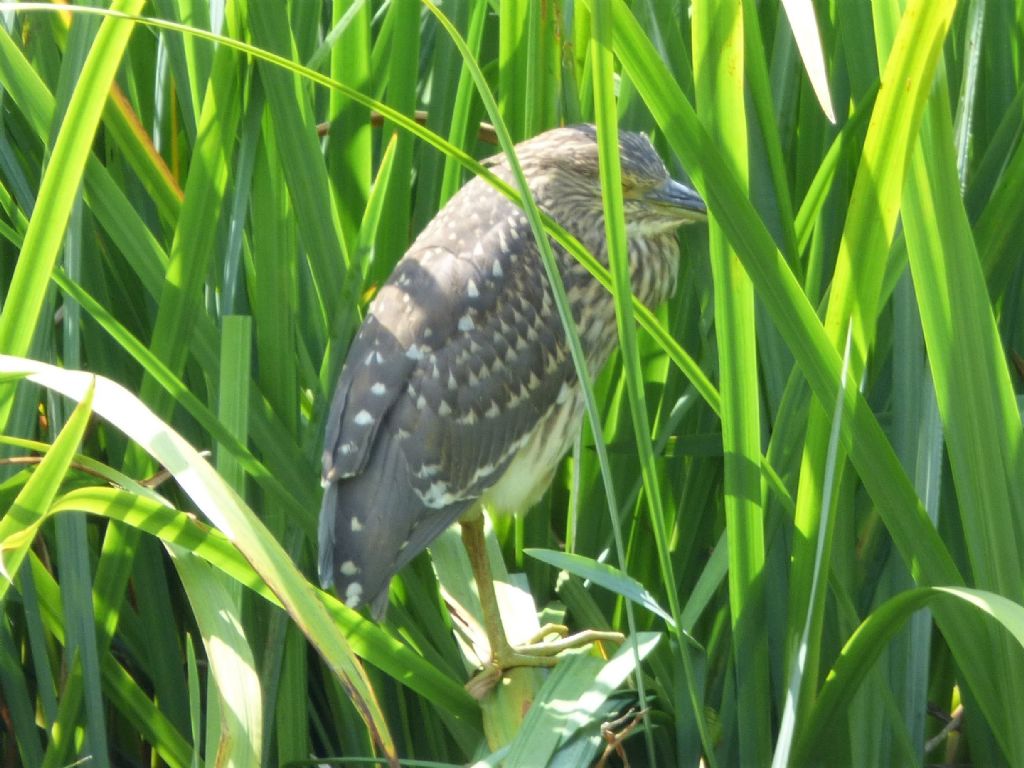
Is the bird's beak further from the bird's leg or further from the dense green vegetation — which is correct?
the bird's leg

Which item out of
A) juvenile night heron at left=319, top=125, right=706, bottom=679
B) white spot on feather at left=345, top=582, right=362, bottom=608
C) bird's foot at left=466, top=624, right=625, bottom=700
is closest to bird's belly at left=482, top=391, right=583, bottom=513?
juvenile night heron at left=319, top=125, right=706, bottom=679

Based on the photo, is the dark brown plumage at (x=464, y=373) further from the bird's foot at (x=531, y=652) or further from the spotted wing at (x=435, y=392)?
→ the bird's foot at (x=531, y=652)

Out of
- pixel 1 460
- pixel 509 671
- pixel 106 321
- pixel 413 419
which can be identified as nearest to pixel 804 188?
pixel 413 419

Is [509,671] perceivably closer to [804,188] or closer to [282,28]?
[804,188]

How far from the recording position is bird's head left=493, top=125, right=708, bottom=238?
2.11 metres

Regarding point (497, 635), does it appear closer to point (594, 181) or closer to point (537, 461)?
point (537, 461)

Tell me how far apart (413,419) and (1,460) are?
2.09 ft

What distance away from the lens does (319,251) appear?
1785 mm

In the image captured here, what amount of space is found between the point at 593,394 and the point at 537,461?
0.38 meters

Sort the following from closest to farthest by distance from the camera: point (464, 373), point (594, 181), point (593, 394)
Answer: point (593, 394) → point (464, 373) → point (594, 181)

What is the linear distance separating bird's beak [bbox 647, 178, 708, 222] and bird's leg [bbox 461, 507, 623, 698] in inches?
24.2

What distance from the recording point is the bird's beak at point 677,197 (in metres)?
2.18

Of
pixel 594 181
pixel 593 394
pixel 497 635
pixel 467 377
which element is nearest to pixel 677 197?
pixel 594 181

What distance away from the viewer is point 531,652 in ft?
6.47
